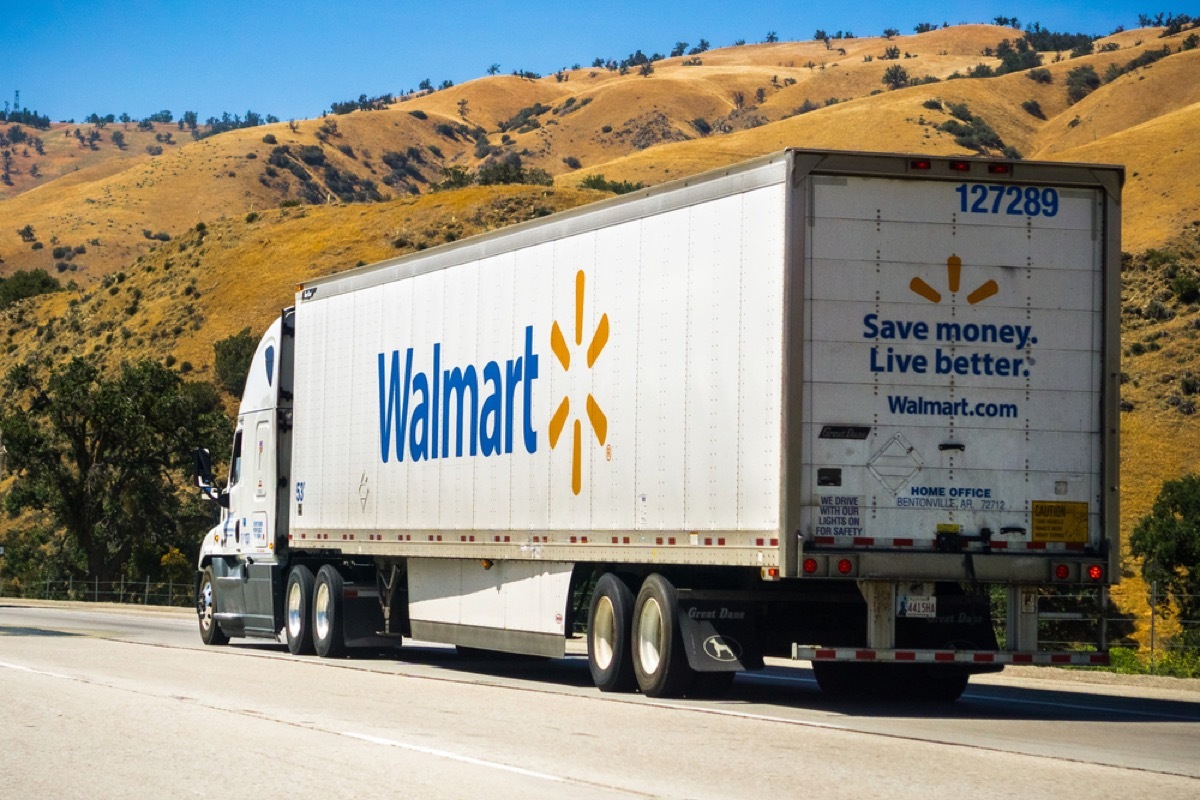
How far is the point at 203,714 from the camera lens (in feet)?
46.4

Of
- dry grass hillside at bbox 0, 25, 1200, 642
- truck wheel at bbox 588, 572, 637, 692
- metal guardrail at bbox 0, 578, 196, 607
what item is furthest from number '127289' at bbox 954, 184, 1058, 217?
metal guardrail at bbox 0, 578, 196, 607

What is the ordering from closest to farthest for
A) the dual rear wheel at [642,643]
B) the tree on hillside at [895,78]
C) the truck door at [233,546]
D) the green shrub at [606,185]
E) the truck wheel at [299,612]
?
the dual rear wheel at [642,643] → the truck wheel at [299,612] → the truck door at [233,546] → the green shrub at [606,185] → the tree on hillside at [895,78]

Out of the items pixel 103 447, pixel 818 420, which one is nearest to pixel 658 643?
pixel 818 420

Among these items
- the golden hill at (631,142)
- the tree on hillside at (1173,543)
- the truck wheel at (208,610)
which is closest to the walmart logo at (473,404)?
the truck wheel at (208,610)

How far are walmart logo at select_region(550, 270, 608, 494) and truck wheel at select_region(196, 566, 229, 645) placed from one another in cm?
967

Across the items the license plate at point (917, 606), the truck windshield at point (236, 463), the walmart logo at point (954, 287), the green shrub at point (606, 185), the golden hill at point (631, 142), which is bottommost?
the license plate at point (917, 606)

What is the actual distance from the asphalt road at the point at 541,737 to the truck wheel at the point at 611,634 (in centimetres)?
22

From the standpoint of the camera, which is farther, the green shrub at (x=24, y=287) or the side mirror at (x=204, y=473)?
the green shrub at (x=24, y=287)

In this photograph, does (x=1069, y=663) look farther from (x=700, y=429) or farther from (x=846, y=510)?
(x=700, y=429)

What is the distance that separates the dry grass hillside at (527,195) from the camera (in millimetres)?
71500

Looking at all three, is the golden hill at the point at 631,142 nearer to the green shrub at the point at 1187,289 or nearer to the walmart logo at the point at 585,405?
the green shrub at the point at 1187,289

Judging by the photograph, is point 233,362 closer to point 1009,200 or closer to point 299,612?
point 299,612

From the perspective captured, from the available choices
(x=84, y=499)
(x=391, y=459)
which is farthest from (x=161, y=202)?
(x=391, y=459)

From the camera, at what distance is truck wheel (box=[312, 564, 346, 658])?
21.8 m
